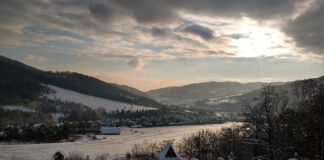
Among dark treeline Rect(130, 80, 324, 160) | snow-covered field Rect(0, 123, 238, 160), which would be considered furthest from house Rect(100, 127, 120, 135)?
dark treeline Rect(130, 80, 324, 160)

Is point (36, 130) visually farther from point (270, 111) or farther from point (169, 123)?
point (270, 111)

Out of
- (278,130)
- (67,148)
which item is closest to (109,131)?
(67,148)

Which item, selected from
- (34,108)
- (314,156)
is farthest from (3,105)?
(314,156)

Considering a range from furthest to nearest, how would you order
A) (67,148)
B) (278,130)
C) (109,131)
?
(109,131), (67,148), (278,130)

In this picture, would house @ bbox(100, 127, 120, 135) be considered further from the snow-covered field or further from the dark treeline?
the dark treeline

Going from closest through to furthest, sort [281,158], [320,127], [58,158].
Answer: [281,158]
[320,127]
[58,158]

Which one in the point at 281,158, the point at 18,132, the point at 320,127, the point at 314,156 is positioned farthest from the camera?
the point at 18,132

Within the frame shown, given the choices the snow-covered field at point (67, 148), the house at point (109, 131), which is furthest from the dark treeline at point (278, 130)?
the house at point (109, 131)

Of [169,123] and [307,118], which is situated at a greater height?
[307,118]

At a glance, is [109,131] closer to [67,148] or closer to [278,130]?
[67,148]

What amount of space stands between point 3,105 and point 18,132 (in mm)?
92034

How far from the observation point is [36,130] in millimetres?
106875

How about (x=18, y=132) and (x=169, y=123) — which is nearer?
(x=18, y=132)

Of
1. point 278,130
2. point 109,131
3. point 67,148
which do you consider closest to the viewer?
point 278,130
